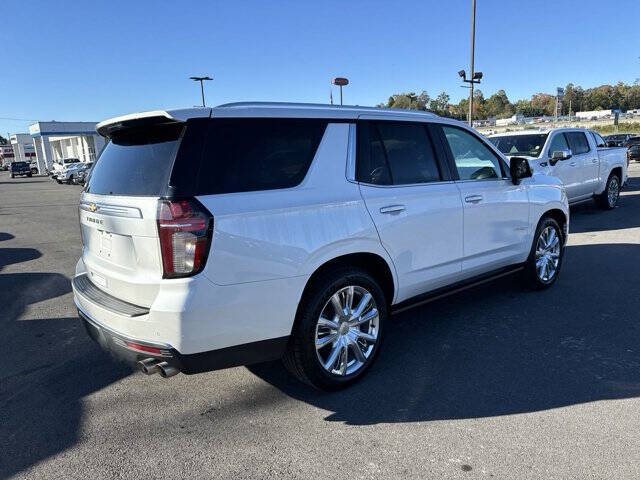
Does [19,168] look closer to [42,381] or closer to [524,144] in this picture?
[524,144]

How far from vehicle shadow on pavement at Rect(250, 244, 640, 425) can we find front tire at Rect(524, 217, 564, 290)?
155 mm

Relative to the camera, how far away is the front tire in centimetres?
531

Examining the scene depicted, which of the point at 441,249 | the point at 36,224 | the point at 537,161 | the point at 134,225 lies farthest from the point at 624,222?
the point at 36,224

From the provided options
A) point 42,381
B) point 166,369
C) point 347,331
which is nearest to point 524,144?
point 347,331

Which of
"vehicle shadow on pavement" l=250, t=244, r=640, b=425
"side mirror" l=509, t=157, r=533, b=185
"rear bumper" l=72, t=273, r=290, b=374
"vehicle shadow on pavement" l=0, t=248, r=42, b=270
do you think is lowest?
"vehicle shadow on pavement" l=250, t=244, r=640, b=425

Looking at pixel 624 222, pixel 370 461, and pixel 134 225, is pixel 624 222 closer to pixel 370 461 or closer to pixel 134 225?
pixel 370 461

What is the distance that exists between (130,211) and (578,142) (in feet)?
33.8

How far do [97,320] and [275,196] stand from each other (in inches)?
55.5

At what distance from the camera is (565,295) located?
212 inches

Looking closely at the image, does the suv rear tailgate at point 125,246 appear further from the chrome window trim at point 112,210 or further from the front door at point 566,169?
the front door at point 566,169

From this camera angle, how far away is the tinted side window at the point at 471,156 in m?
4.39

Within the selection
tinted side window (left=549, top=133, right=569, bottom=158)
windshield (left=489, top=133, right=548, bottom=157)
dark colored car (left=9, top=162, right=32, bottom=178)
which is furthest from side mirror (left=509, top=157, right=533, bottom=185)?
dark colored car (left=9, top=162, right=32, bottom=178)

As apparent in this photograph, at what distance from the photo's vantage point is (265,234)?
9.36 feet

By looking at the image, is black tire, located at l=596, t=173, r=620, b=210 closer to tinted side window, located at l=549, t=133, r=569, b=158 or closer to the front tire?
tinted side window, located at l=549, t=133, r=569, b=158
